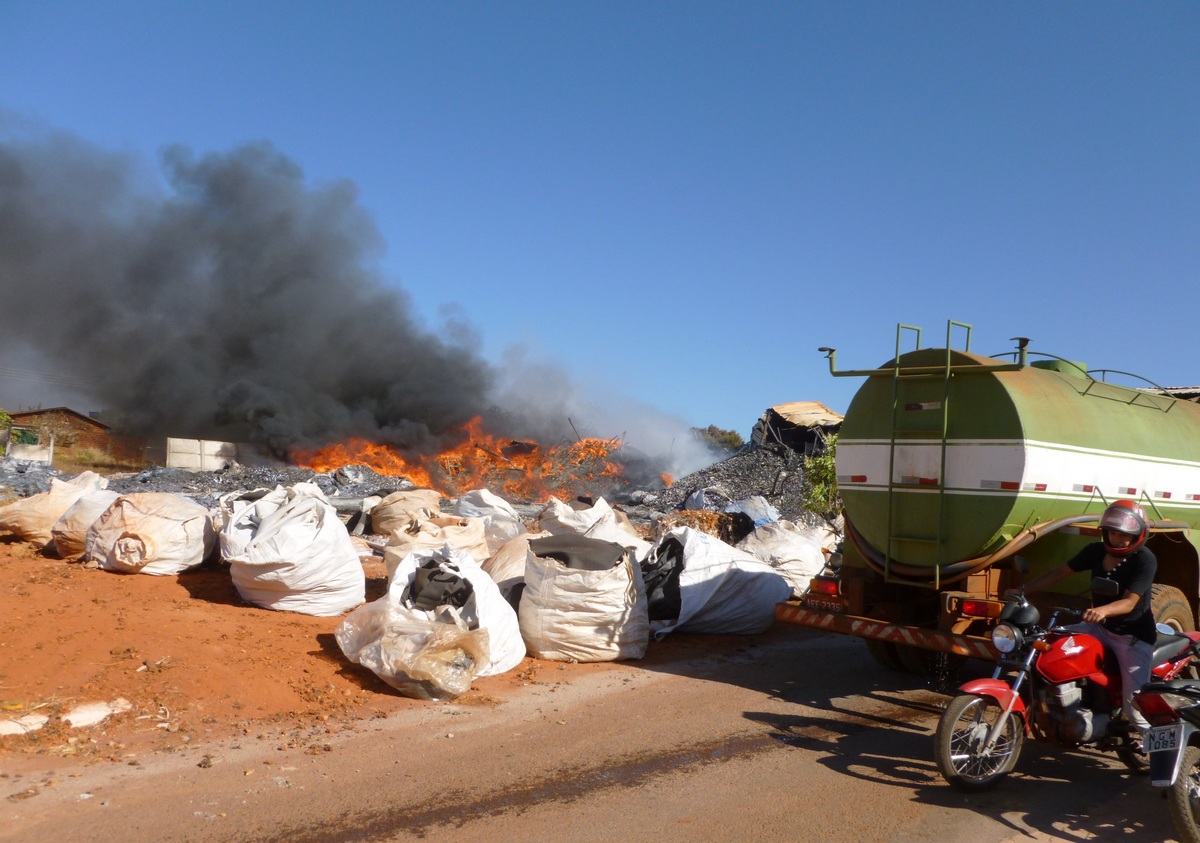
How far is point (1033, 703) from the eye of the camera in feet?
14.9

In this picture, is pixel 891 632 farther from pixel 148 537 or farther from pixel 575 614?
pixel 148 537

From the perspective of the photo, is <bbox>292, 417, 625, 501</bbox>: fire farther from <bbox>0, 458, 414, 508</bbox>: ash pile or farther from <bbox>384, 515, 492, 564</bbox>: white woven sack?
<bbox>384, 515, 492, 564</bbox>: white woven sack

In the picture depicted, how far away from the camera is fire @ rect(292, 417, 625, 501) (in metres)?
22.7

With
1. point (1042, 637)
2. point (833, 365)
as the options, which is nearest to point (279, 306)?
A: point (833, 365)

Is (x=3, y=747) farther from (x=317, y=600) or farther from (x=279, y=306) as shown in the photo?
(x=279, y=306)

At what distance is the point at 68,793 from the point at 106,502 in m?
5.98

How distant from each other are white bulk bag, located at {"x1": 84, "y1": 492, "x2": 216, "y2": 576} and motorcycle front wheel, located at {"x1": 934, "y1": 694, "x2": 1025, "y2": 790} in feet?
22.6

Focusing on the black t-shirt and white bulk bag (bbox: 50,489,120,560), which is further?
white bulk bag (bbox: 50,489,120,560)

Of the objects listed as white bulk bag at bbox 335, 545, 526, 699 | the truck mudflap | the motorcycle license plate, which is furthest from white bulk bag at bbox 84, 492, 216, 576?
the motorcycle license plate

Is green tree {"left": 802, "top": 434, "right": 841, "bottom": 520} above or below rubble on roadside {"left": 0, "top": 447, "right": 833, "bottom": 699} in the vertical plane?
above

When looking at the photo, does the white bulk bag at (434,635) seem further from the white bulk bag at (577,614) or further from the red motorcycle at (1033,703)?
the red motorcycle at (1033,703)

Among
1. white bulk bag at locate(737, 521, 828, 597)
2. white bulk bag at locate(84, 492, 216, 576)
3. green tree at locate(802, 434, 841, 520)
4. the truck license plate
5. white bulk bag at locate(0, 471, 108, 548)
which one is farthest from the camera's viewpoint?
green tree at locate(802, 434, 841, 520)

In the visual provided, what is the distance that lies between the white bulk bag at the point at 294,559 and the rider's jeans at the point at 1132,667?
5715mm

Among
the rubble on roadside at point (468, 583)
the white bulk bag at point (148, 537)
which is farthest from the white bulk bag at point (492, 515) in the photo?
the white bulk bag at point (148, 537)
